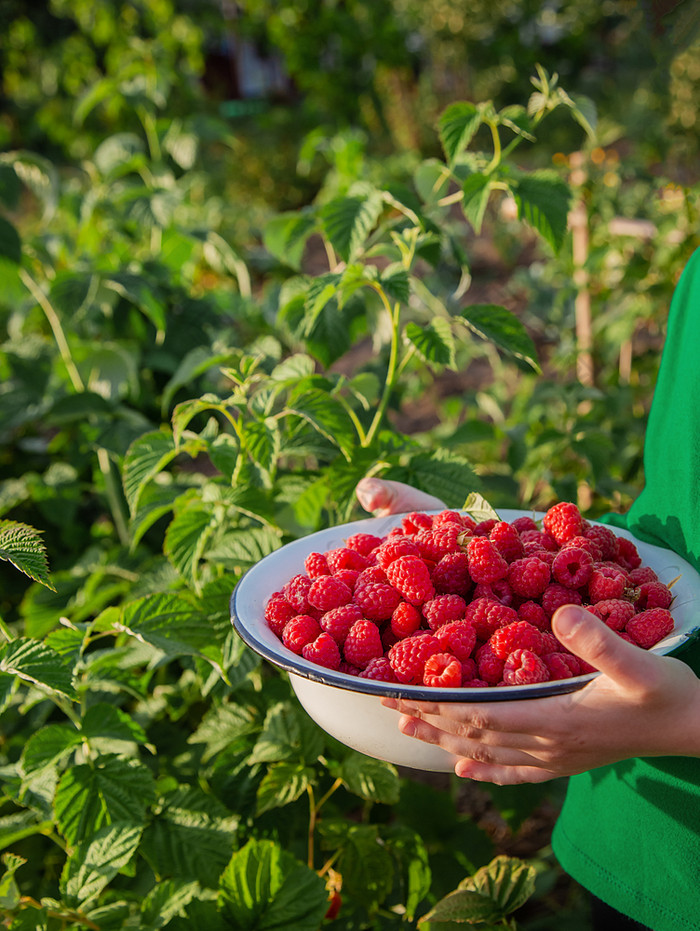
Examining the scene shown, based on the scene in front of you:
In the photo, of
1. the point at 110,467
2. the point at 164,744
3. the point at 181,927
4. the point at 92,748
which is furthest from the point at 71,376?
the point at 181,927

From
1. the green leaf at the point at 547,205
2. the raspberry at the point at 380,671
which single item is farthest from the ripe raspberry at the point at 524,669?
the green leaf at the point at 547,205

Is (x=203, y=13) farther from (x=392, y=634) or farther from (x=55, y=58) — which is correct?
(x=392, y=634)

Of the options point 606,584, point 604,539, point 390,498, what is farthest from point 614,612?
point 390,498

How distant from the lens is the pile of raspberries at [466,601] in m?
0.76

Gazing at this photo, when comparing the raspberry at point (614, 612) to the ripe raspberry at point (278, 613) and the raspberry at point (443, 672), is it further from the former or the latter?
the ripe raspberry at point (278, 613)

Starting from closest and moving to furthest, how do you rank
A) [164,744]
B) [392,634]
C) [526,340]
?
[392,634], [526,340], [164,744]

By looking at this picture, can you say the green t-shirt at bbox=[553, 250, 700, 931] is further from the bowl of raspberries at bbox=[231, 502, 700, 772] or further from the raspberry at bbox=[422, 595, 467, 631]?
the raspberry at bbox=[422, 595, 467, 631]

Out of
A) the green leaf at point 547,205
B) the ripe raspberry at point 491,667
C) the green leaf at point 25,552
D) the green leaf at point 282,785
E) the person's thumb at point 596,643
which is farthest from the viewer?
the green leaf at point 547,205

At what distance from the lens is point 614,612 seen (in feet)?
2.56

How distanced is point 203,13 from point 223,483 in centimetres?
837

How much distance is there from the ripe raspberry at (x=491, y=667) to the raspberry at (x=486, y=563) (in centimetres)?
9

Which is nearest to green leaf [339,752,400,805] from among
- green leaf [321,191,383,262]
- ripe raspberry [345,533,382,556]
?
ripe raspberry [345,533,382,556]

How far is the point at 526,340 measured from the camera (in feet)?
3.95

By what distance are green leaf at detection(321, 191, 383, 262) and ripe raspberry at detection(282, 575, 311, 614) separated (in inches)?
23.4
